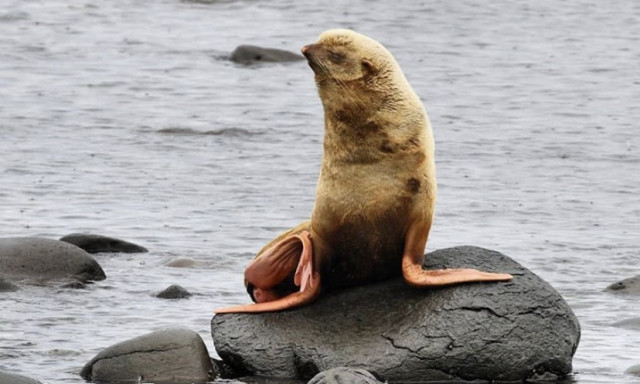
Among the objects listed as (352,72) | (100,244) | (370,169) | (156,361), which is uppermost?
(352,72)

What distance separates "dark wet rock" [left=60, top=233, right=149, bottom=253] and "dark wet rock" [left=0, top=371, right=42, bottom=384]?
4148 millimetres

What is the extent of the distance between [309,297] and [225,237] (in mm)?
4015

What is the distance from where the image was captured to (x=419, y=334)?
866 cm

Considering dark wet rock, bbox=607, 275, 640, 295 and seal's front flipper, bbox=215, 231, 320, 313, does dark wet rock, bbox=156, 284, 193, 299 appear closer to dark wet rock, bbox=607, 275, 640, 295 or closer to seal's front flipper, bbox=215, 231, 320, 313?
seal's front flipper, bbox=215, 231, 320, 313

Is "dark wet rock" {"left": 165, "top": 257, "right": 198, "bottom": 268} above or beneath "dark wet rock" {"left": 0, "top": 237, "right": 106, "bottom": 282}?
beneath

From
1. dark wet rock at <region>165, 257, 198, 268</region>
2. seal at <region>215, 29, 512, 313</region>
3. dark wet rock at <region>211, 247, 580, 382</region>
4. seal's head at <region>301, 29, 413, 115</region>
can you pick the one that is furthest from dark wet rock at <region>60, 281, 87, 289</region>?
seal's head at <region>301, 29, 413, 115</region>

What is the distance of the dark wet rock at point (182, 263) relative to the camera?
11.8 metres

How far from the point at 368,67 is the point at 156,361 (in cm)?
176

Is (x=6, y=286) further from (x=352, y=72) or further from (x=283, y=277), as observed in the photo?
(x=352, y=72)

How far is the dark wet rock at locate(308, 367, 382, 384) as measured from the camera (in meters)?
7.74

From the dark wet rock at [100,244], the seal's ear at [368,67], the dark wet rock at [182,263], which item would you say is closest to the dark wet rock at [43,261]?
the dark wet rock at [182,263]

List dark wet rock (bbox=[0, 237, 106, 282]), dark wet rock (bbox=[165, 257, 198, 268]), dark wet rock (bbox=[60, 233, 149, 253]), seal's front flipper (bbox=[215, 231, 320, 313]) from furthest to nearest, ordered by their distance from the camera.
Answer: dark wet rock (bbox=[60, 233, 149, 253])
dark wet rock (bbox=[165, 257, 198, 268])
dark wet rock (bbox=[0, 237, 106, 282])
seal's front flipper (bbox=[215, 231, 320, 313])

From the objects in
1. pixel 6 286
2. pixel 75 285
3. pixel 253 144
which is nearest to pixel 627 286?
pixel 75 285

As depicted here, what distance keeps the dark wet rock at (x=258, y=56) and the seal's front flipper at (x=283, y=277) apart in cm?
1378
